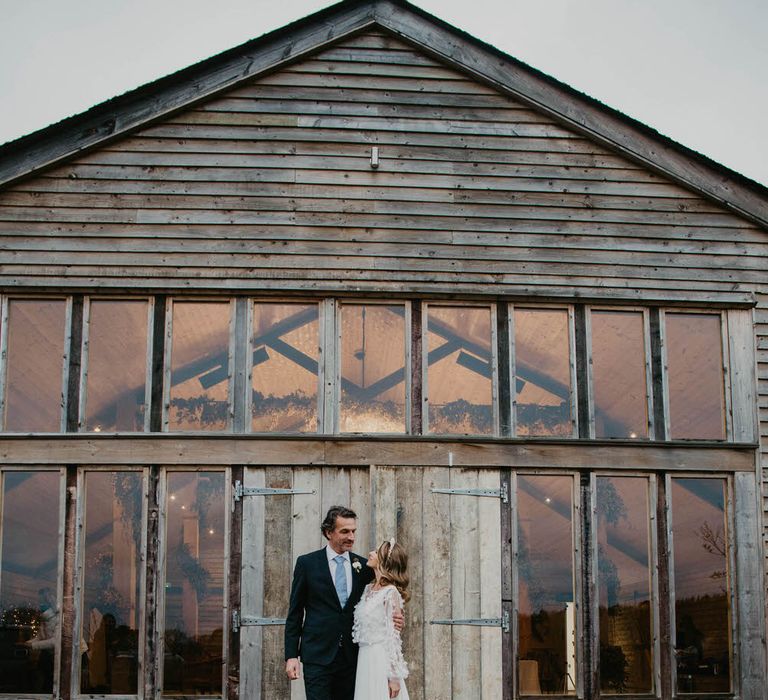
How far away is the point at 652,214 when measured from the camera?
10.5 metres

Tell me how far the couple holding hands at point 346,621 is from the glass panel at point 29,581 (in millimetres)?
2631

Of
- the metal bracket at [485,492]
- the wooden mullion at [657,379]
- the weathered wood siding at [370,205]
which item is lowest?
the metal bracket at [485,492]

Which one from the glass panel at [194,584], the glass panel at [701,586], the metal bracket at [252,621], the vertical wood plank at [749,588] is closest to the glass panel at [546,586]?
the glass panel at [701,586]

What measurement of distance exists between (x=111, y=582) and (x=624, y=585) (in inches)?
189

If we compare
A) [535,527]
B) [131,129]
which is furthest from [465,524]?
[131,129]

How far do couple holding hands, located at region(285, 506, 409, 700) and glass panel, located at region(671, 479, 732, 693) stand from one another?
308cm

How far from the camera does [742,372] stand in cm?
1034

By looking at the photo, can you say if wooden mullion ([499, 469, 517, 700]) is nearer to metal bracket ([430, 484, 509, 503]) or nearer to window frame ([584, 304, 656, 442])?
metal bracket ([430, 484, 509, 503])

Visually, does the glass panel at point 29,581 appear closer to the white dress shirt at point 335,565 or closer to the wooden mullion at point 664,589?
the white dress shirt at point 335,565

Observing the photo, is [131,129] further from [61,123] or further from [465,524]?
[465,524]

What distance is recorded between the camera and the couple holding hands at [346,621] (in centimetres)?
812

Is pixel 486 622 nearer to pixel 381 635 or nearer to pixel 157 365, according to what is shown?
pixel 381 635

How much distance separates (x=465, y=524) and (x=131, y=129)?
5021 mm

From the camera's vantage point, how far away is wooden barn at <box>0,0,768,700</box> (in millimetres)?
9602
